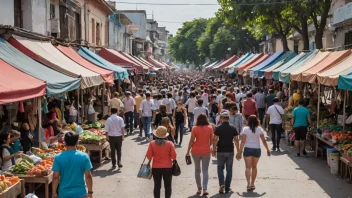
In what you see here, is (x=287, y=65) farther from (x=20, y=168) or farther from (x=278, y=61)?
(x=20, y=168)

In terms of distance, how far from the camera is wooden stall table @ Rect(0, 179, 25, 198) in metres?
7.74

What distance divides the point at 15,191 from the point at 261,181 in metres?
5.61

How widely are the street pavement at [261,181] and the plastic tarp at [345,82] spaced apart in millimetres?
2175

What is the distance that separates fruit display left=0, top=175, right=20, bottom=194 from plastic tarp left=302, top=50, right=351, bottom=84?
31.3 feet

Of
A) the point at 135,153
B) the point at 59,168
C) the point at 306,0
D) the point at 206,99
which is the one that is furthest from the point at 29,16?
the point at 306,0

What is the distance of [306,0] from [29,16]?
631 inches

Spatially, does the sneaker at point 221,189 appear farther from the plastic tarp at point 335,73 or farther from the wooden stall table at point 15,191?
the plastic tarp at point 335,73

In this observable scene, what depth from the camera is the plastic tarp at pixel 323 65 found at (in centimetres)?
1493

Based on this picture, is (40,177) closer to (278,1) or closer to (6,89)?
(6,89)

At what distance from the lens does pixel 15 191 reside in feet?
26.9

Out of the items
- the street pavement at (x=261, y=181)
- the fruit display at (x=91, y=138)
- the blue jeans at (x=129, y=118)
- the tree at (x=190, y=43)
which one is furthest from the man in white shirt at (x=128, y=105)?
the tree at (x=190, y=43)

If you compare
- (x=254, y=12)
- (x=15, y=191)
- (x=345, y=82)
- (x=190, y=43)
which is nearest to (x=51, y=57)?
(x=15, y=191)

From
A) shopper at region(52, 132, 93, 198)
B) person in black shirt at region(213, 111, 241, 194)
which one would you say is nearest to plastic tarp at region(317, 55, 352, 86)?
person in black shirt at region(213, 111, 241, 194)

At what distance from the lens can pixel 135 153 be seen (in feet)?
49.2
